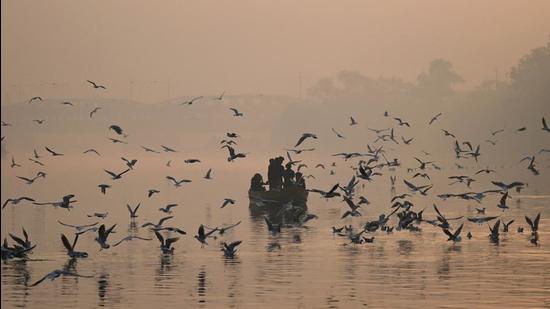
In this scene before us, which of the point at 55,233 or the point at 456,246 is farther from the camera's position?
the point at 55,233

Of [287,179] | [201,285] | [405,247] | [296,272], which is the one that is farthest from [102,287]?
[287,179]

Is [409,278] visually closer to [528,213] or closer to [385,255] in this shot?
[385,255]

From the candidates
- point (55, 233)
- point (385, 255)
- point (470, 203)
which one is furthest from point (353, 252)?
point (470, 203)

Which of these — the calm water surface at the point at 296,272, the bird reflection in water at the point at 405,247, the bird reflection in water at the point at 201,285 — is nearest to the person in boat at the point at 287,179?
the calm water surface at the point at 296,272

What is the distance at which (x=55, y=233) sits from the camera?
2886 inches

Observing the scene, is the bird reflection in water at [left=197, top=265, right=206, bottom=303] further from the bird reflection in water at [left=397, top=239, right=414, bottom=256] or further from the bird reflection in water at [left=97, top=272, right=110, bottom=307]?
the bird reflection in water at [left=397, top=239, right=414, bottom=256]

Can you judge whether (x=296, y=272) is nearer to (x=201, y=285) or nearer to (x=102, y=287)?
(x=201, y=285)

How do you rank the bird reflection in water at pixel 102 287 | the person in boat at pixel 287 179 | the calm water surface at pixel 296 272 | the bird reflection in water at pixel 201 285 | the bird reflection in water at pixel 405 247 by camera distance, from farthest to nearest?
1. the person in boat at pixel 287 179
2. the bird reflection in water at pixel 405 247
3. the bird reflection in water at pixel 201 285
4. the bird reflection in water at pixel 102 287
5. the calm water surface at pixel 296 272

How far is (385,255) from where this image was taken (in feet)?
179

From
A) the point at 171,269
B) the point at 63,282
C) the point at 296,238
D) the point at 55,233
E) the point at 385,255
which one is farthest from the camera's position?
the point at 55,233

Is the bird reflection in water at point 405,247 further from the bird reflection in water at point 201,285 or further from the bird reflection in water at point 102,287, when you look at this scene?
the bird reflection in water at point 102,287

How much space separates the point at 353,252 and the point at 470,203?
4970cm

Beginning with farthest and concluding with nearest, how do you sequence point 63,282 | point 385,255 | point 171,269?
point 385,255 < point 171,269 < point 63,282

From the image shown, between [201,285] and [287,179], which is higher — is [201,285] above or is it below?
below
